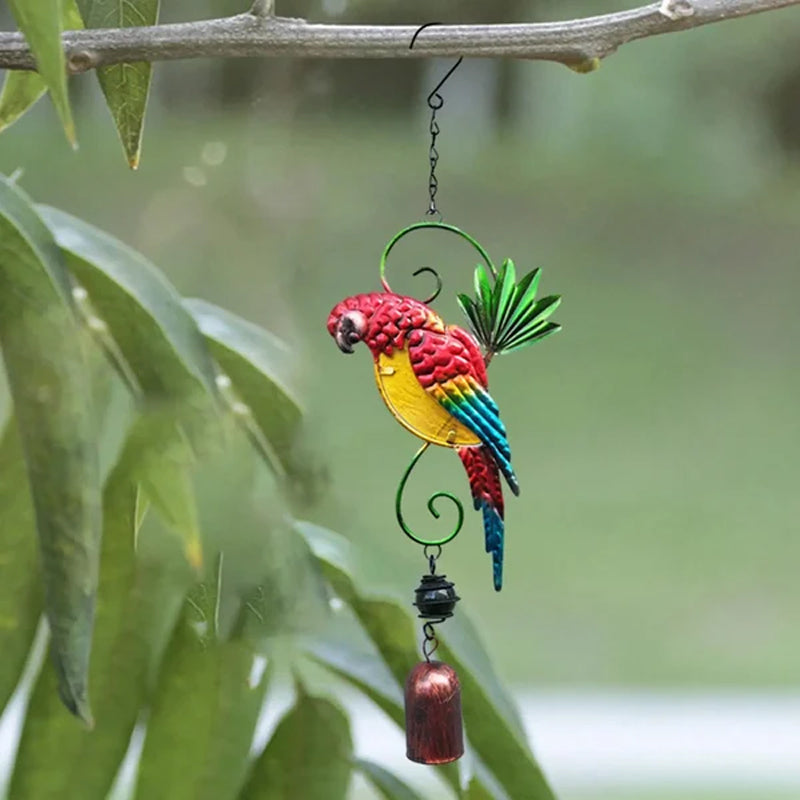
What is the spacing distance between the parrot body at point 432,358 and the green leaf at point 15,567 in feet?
0.71

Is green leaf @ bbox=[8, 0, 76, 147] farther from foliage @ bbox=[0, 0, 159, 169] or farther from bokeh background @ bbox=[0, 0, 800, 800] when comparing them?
bokeh background @ bbox=[0, 0, 800, 800]

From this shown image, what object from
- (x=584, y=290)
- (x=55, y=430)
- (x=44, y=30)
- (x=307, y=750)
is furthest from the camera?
(x=584, y=290)

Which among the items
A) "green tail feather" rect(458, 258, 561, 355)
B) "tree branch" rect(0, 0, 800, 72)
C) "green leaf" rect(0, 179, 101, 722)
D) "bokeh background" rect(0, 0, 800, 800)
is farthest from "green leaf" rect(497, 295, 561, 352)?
"bokeh background" rect(0, 0, 800, 800)

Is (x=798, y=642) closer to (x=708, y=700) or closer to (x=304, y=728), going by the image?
(x=708, y=700)

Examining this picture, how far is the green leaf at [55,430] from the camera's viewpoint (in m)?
0.61

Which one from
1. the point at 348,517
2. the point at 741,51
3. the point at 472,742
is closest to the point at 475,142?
the point at 741,51

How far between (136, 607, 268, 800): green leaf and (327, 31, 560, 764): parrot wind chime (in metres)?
0.11

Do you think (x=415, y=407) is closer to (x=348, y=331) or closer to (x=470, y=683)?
(x=348, y=331)

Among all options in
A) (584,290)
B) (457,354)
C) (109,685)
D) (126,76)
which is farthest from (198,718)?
(584,290)

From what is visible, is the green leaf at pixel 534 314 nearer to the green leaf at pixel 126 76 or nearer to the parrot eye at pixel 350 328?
the parrot eye at pixel 350 328

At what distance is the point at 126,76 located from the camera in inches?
26.8

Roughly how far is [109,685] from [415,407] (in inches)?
10.0

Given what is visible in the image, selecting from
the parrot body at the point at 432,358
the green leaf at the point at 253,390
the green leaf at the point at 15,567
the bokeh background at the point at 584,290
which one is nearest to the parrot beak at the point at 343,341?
the parrot body at the point at 432,358

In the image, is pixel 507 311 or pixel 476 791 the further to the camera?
pixel 476 791
